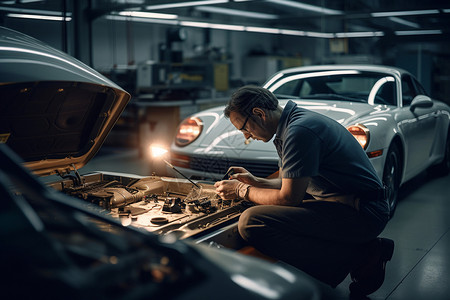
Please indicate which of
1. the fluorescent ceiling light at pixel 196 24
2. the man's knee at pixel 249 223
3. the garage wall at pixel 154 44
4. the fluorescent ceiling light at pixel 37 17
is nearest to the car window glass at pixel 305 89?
the man's knee at pixel 249 223

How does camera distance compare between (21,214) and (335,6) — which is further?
(335,6)

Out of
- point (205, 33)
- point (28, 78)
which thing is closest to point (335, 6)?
point (205, 33)

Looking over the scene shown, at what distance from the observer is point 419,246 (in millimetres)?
3240

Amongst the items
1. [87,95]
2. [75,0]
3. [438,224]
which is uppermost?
[75,0]

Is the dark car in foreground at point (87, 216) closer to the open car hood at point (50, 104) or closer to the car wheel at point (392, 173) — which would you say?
the open car hood at point (50, 104)

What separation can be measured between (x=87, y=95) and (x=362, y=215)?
133 centimetres

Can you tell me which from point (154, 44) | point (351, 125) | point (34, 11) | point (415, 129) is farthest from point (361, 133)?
point (154, 44)

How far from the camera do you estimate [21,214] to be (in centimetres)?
101

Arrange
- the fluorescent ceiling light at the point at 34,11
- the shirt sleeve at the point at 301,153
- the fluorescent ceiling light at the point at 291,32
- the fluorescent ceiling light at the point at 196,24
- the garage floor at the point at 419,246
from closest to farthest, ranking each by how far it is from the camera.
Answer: the shirt sleeve at the point at 301,153 < the garage floor at the point at 419,246 < the fluorescent ceiling light at the point at 34,11 < the fluorescent ceiling light at the point at 196,24 < the fluorescent ceiling light at the point at 291,32

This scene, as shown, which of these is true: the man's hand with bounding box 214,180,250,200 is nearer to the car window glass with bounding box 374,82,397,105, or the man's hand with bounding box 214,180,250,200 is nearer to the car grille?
the car grille

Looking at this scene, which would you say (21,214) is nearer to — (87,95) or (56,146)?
(87,95)

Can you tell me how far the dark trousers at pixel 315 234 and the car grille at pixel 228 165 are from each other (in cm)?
106

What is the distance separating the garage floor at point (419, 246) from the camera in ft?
8.31

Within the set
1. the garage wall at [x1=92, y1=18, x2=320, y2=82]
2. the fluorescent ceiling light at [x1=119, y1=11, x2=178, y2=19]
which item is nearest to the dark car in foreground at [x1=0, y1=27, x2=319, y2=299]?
the fluorescent ceiling light at [x1=119, y1=11, x2=178, y2=19]
